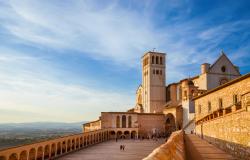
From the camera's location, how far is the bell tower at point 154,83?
256 feet

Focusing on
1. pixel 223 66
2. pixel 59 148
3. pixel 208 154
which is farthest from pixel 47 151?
pixel 223 66

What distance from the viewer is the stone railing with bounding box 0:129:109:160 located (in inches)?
1012

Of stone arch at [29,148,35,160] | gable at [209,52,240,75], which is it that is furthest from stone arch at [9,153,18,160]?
gable at [209,52,240,75]

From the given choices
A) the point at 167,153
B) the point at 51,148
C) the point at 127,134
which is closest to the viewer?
the point at 167,153

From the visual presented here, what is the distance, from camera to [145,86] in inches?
3201

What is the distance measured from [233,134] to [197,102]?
25.5 meters

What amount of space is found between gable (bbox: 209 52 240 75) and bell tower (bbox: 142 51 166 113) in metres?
24.4

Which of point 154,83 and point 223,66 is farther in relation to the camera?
point 154,83

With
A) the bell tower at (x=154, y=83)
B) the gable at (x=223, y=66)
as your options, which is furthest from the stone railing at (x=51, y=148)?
the gable at (x=223, y=66)

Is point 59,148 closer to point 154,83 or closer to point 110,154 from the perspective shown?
point 110,154

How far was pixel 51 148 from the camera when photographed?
34.9 m

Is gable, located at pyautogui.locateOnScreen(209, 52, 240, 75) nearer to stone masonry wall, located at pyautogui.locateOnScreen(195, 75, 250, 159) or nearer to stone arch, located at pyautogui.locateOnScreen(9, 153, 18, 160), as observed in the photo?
stone masonry wall, located at pyautogui.locateOnScreen(195, 75, 250, 159)

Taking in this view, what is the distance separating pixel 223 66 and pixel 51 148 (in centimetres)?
3846

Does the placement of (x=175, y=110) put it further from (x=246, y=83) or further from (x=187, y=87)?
(x=246, y=83)
